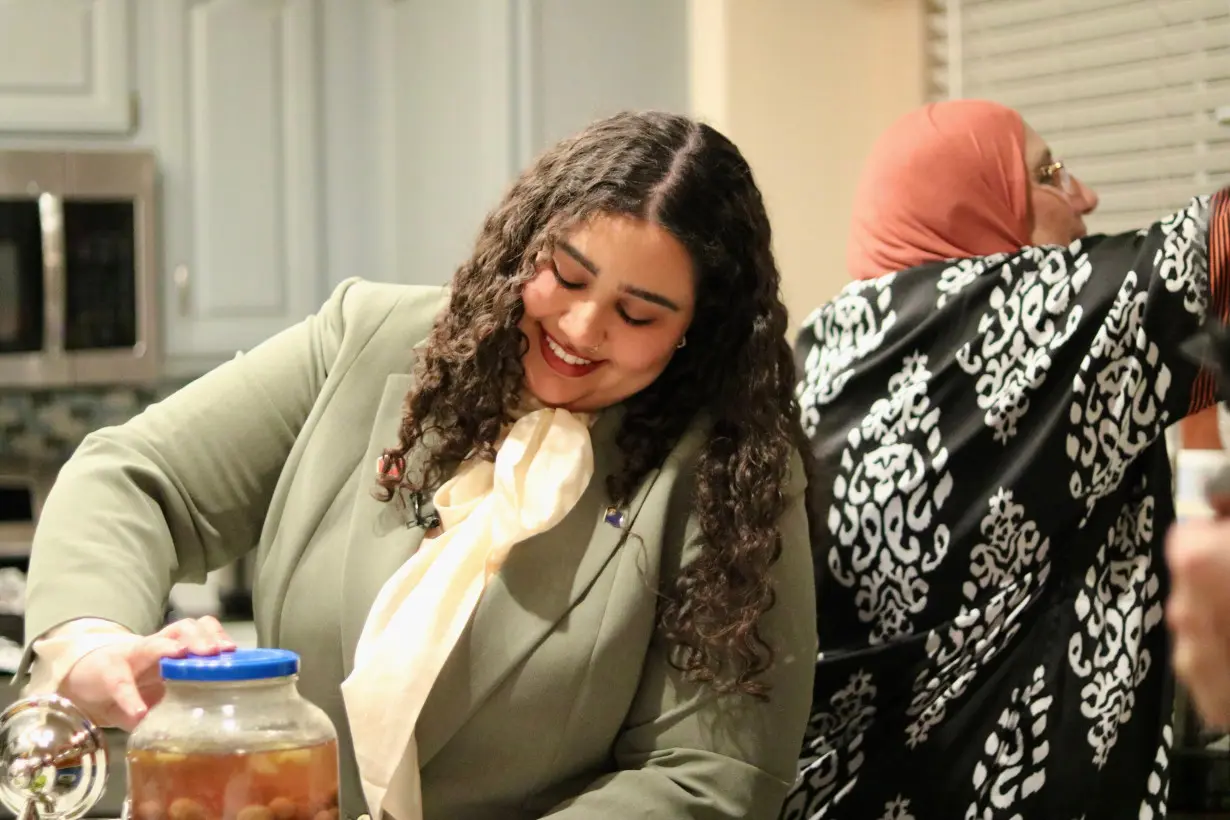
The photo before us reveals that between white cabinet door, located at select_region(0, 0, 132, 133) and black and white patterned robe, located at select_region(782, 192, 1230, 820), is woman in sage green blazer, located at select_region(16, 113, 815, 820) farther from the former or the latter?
white cabinet door, located at select_region(0, 0, 132, 133)

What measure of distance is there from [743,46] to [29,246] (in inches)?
53.1

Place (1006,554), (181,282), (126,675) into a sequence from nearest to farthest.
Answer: (126,675) → (1006,554) → (181,282)

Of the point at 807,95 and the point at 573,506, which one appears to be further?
the point at 807,95

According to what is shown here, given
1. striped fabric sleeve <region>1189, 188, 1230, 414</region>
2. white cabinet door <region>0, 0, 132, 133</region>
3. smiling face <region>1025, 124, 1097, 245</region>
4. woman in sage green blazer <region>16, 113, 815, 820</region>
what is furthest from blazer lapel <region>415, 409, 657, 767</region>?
white cabinet door <region>0, 0, 132, 133</region>

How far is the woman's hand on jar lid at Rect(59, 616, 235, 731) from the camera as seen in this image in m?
0.94

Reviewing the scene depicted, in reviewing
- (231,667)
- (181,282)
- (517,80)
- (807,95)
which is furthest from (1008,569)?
(181,282)

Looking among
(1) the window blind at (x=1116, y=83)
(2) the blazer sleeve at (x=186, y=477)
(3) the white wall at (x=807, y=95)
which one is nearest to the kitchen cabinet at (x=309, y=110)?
(3) the white wall at (x=807, y=95)

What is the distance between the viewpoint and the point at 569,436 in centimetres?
125

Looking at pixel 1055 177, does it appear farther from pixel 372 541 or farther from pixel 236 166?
pixel 236 166

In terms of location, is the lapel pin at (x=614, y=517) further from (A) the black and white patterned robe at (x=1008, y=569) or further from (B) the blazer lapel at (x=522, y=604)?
(A) the black and white patterned robe at (x=1008, y=569)

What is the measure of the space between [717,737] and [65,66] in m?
2.08

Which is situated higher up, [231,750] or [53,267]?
[53,267]

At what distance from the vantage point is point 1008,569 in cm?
151

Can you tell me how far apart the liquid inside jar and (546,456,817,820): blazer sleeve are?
372 mm
